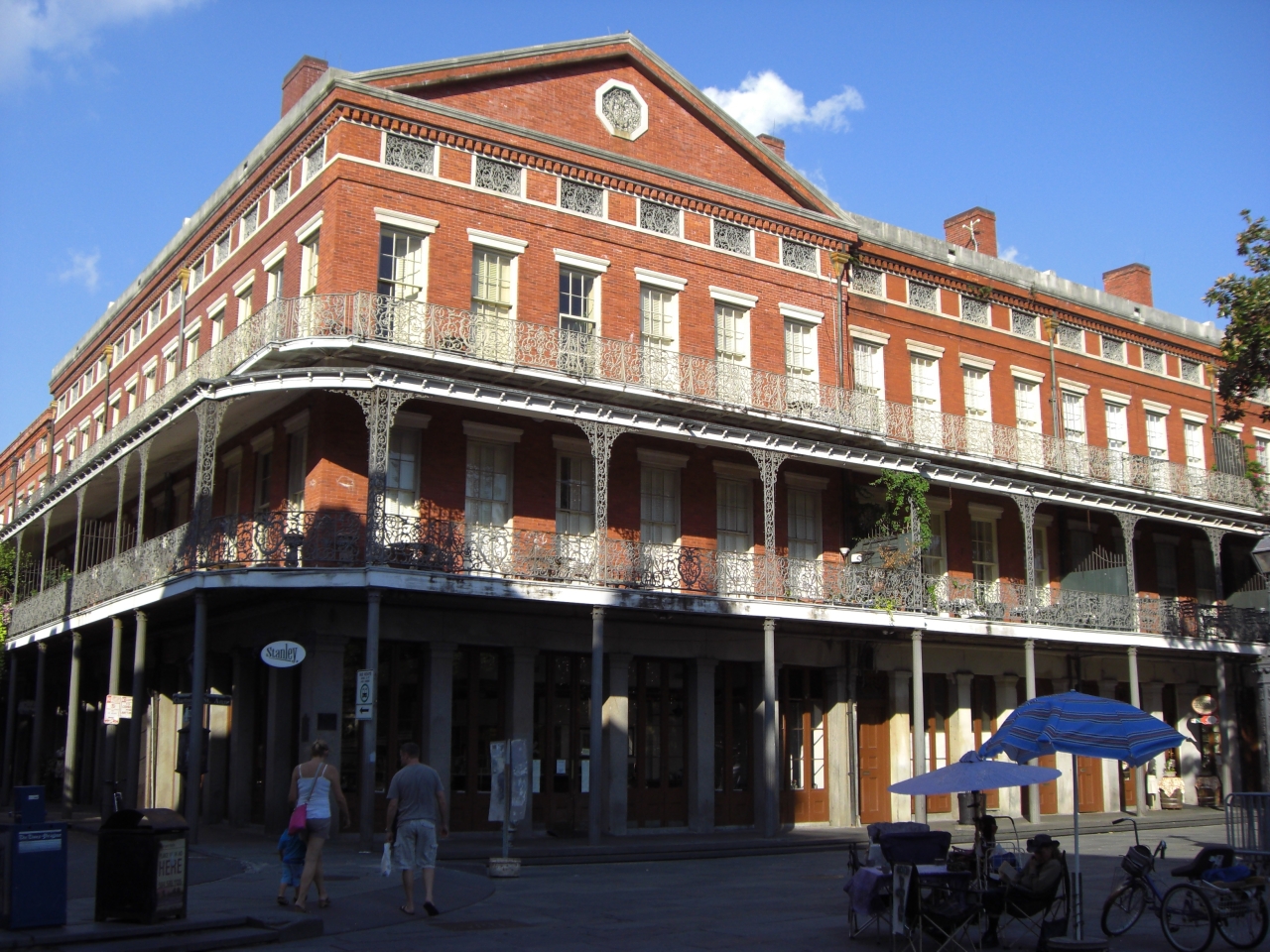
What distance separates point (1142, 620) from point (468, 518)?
51.1 ft

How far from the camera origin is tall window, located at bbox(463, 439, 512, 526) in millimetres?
20328

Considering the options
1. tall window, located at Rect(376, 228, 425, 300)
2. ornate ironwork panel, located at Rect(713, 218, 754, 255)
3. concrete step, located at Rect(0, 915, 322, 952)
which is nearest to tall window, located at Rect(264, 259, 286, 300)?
tall window, located at Rect(376, 228, 425, 300)

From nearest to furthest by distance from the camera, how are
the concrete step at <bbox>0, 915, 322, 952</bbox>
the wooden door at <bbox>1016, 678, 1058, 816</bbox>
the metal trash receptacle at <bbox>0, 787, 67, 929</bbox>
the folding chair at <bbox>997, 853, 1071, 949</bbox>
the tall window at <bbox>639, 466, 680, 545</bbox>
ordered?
1. the concrete step at <bbox>0, 915, 322, 952</bbox>
2. the metal trash receptacle at <bbox>0, 787, 67, 929</bbox>
3. the folding chair at <bbox>997, 853, 1071, 949</bbox>
4. the tall window at <bbox>639, 466, 680, 545</bbox>
5. the wooden door at <bbox>1016, 678, 1058, 816</bbox>

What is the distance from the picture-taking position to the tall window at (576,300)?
21.7 m

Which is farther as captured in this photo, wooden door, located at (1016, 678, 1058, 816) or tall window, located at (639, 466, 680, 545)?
wooden door, located at (1016, 678, 1058, 816)

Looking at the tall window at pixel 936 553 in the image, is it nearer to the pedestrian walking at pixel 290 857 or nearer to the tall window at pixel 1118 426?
the tall window at pixel 1118 426

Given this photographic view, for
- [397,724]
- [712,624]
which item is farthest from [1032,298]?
[397,724]

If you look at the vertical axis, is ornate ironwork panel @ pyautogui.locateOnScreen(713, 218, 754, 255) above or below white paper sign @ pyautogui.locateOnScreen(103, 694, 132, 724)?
above

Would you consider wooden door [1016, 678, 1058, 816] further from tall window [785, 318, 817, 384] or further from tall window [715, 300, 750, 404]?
tall window [715, 300, 750, 404]

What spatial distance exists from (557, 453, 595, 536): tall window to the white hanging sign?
5426 millimetres

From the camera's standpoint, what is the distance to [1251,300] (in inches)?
816

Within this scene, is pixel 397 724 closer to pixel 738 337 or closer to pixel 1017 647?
pixel 738 337

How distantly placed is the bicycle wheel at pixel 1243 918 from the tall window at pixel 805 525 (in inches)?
551

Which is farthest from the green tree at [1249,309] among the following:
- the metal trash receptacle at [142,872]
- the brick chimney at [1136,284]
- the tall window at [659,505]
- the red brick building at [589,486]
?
the metal trash receptacle at [142,872]
